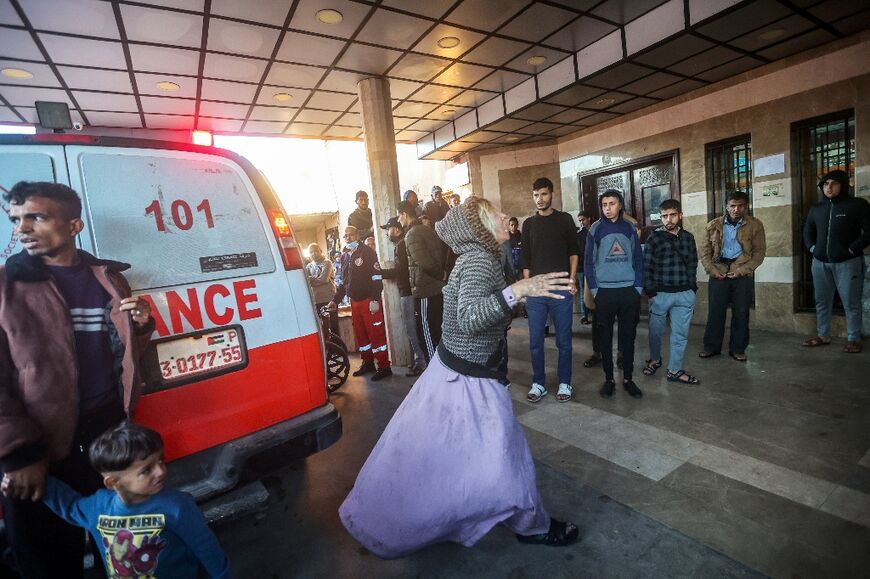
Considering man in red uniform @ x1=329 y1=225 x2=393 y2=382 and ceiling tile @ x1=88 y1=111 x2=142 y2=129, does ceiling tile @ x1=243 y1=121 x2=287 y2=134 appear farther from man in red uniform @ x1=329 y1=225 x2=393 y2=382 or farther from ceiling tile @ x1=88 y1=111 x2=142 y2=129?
man in red uniform @ x1=329 y1=225 x2=393 y2=382

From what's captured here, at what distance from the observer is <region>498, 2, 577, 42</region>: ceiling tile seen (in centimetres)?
477

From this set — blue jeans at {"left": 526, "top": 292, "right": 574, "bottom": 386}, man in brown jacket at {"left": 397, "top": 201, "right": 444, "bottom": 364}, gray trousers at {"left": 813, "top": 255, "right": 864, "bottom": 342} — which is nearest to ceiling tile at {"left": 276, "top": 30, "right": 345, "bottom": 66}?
man in brown jacket at {"left": 397, "top": 201, "right": 444, "bottom": 364}

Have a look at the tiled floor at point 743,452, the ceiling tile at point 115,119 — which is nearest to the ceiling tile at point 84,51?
the ceiling tile at point 115,119

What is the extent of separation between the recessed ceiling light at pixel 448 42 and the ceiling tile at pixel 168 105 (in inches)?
145

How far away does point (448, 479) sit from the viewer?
6.57 ft

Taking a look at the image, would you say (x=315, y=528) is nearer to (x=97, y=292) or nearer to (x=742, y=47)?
(x=97, y=292)

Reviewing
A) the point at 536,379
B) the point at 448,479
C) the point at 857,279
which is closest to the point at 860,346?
the point at 857,279

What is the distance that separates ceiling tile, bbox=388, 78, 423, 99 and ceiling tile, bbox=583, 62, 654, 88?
101 inches

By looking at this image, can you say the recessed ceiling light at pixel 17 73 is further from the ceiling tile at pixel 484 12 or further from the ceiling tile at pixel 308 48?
the ceiling tile at pixel 484 12

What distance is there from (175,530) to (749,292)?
604cm

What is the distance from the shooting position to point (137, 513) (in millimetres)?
1490

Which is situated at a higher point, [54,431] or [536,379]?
[54,431]

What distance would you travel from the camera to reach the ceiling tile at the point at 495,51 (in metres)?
5.44

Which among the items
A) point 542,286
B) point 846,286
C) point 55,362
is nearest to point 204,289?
point 55,362
